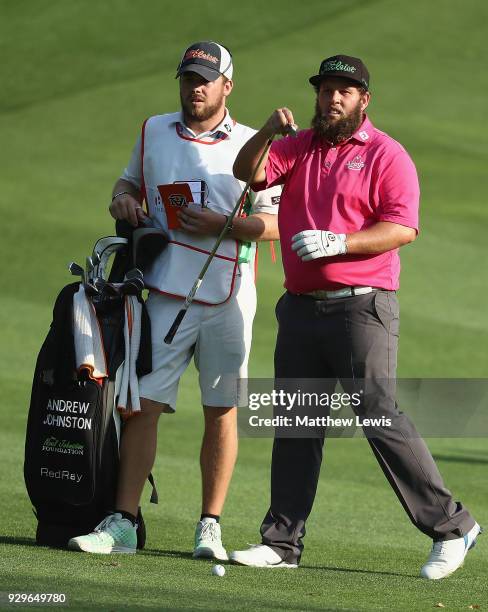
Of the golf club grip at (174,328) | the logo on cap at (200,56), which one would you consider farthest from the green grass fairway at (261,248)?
the logo on cap at (200,56)

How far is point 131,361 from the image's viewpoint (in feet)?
19.5

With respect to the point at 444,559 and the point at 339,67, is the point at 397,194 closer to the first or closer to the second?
the point at 339,67

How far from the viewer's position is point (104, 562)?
5.46 m

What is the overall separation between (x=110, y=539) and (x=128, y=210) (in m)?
1.40

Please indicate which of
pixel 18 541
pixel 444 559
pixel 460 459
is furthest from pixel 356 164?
pixel 460 459

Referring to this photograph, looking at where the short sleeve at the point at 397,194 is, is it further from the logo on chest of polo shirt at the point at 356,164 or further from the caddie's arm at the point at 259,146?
the caddie's arm at the point at 259,146

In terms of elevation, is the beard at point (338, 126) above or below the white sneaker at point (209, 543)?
above

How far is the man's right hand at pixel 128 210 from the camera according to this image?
20.2 feet

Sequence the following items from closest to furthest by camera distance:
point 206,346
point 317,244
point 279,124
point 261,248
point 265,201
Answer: point 317,244 < point 279,124 < point 206,346 < point 265,201 < point 261,248

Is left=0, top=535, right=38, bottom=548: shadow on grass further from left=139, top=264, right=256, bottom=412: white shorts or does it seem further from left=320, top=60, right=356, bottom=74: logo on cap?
left=320, top=60, right=356, bottom=74: logo on cap

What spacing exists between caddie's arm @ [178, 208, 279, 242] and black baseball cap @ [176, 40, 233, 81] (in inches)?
23.7

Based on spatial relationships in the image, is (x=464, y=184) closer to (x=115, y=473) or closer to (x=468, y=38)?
(x=468, y=38)

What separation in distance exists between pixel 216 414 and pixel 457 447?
428 cm

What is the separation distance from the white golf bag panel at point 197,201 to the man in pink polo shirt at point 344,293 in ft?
1.14
